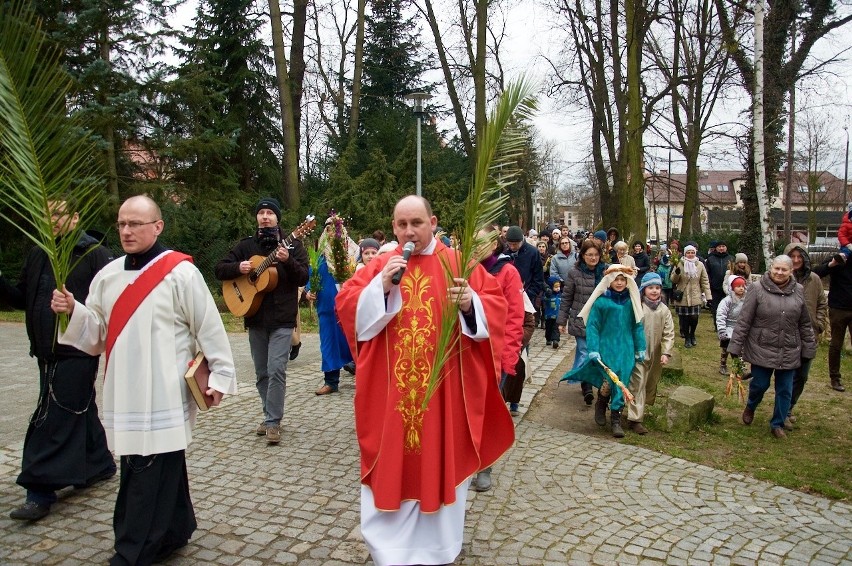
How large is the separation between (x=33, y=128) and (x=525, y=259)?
6.17 meters

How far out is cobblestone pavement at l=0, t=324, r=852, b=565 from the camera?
13.4 feet

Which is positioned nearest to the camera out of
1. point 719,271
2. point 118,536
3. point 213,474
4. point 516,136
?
point 516,136

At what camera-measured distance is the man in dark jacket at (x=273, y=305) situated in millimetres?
6059

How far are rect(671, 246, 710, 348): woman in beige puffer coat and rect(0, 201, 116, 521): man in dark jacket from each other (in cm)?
1040

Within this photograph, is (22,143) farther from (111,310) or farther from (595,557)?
(595,557)

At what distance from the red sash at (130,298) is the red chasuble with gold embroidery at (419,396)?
101 cm

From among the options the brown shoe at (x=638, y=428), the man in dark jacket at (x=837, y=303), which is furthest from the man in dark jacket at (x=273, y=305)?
the man in dark jacket at (x=837, y=303)

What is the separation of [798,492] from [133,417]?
482 cm

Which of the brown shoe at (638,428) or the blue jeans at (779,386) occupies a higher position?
the blue jeans at (779,386)

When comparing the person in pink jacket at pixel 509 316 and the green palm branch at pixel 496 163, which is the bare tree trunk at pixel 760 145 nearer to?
the person in pink jacket at pixel 509 316

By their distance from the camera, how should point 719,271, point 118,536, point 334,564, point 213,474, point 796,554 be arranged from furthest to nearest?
point 719,271 → point 213,474 → point 796,554 → point 334,564 → point 118,536

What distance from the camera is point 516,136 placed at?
2926 mm

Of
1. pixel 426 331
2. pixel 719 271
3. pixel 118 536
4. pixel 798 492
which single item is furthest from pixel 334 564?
pixel 719 271

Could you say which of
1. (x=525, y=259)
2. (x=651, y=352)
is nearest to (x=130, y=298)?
(x=651, y=352)
